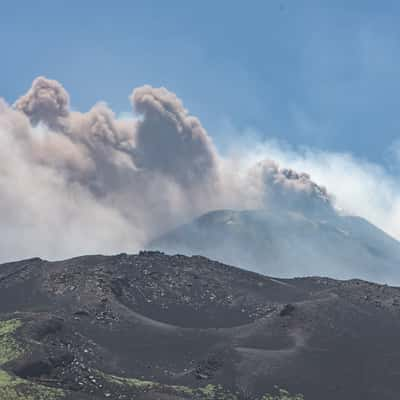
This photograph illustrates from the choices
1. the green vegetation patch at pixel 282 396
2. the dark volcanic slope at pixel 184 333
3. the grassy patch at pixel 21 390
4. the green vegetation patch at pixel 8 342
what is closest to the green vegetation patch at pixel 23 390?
the grassy patch at pixel 21 390

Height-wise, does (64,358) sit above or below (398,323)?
below

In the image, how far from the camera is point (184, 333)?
10431 centimetres

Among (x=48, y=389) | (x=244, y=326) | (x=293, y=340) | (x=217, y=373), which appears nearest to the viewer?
(x=48, y=389)

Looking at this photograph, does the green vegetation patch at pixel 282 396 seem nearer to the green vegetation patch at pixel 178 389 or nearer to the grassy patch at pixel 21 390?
the green vegetation patch at pixel 178 389

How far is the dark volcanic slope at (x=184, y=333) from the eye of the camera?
76750 millimetres

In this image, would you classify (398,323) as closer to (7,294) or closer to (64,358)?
(64,358)

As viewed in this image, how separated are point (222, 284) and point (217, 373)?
175 feet

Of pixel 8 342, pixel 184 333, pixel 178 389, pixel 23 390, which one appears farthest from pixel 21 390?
pixel 184 333

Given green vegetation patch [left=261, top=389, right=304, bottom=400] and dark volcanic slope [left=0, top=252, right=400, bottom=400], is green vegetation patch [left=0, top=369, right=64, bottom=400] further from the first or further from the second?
green vegetation patch [left=261, top=389, right=304, bottom=400]

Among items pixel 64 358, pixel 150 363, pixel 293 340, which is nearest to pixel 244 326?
pixel 293 340

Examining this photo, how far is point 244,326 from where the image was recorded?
108938 mm

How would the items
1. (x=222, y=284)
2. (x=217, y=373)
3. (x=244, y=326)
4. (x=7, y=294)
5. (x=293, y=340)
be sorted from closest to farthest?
(x=217, y=373) < (x=293, y=340) < (x=244, y=326) < (x=7, y=294) < (x=222, y=284)

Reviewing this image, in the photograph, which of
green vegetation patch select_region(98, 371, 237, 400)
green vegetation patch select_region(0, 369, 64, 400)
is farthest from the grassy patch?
green vegetation patch select_region(98, 371, 237, 400)

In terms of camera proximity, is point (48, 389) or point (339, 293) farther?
point (339, 293)
